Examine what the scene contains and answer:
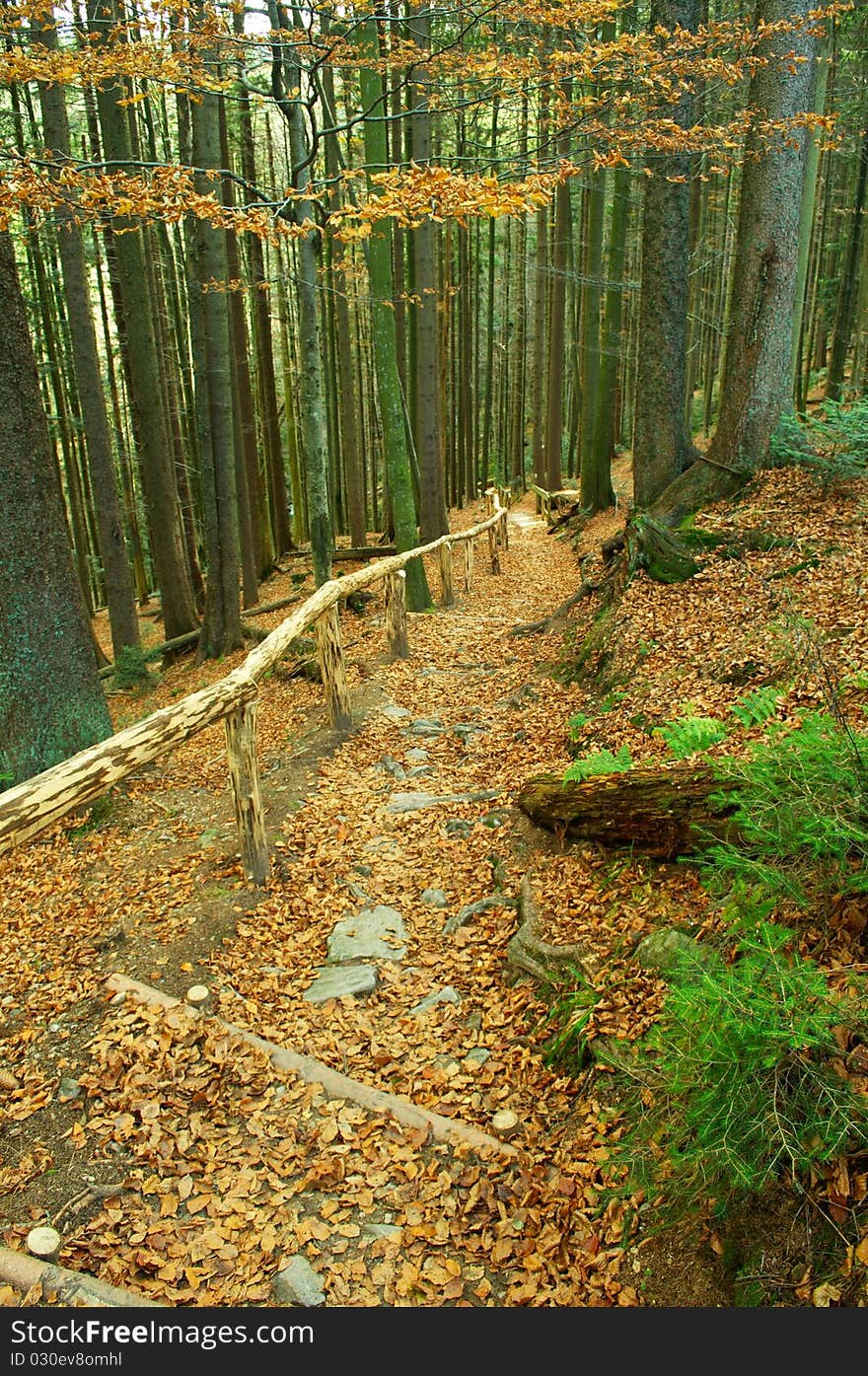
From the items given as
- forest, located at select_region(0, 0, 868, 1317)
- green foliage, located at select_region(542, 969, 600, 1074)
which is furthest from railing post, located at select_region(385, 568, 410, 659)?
green foliage, located at select_region(542, 969, 600, 1074)

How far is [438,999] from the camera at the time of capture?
158 inches

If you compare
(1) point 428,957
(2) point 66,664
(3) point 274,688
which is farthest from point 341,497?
(1) point 428,957

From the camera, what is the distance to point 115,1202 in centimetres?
291

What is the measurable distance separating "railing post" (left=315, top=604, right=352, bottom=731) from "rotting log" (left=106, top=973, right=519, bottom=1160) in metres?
3.43

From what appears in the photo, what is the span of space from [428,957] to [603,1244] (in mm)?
1936

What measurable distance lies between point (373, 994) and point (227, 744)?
5.67ft

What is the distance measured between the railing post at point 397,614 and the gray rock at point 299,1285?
7.09m

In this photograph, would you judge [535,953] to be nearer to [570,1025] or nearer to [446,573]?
[570,1025]

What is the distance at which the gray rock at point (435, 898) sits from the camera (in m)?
4.84

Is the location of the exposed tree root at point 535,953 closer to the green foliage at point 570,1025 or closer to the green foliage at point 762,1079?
the green foliage at point 570,1025

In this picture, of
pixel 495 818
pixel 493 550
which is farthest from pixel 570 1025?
pixel 493 550

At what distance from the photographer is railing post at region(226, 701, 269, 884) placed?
15.7 feet

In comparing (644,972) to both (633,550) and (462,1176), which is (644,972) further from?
(633,550)

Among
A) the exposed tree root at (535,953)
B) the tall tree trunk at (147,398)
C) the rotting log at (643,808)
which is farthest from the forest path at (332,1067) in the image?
the tall tree trunk at (147,398)
